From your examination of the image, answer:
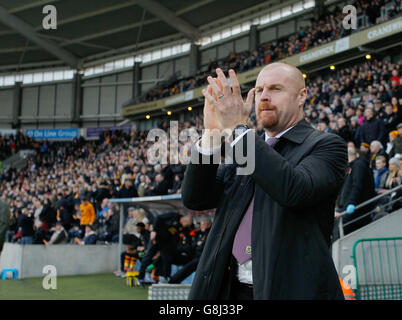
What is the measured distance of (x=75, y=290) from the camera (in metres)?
9.85

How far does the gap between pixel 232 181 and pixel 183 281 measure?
302 inches

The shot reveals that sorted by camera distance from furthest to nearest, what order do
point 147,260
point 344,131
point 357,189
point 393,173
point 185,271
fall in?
1. point 344,131
2. point 147,260
3. point 185,271
4. point 393,173
5. point 357,189

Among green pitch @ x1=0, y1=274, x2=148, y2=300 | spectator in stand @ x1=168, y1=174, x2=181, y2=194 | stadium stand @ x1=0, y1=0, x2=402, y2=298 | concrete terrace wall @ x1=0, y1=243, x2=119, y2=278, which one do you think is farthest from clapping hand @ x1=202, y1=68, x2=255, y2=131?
spectator in stand @ x1=168, y1=174, x2=181, y2=194

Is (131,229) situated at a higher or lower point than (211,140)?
lower

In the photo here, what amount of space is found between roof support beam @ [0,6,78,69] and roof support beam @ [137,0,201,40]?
8.87 meters

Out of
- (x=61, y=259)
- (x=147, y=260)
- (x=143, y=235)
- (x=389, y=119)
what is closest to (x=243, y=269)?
(x=147, y=260)

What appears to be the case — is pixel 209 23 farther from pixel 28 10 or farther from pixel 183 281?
pixel 183 281

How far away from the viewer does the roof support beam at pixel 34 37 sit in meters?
32.2

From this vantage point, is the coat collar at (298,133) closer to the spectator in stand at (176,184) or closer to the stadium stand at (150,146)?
the stadium stand at (150,146)

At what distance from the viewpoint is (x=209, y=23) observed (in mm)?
34094

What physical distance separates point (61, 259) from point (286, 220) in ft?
39.7

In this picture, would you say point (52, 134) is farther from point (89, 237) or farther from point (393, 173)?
point (393, 173)

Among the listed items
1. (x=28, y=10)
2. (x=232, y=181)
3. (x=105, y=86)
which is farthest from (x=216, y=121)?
(x=105, y=86)

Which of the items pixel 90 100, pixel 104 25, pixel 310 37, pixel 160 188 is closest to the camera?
pixel 160 188
